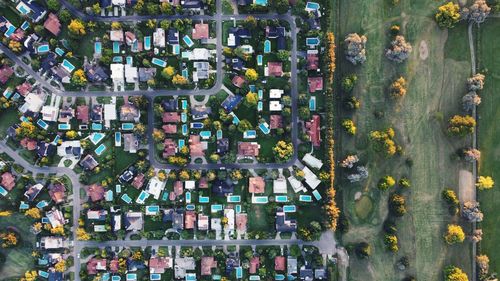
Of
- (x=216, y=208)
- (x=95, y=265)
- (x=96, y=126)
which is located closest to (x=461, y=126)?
(x=216, y=208)

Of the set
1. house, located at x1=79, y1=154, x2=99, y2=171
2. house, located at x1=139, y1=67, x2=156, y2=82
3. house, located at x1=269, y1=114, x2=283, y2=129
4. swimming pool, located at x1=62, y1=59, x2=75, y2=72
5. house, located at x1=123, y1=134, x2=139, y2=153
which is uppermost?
swimming pool, located at x1=62, y1=59, x2=75, y2=72

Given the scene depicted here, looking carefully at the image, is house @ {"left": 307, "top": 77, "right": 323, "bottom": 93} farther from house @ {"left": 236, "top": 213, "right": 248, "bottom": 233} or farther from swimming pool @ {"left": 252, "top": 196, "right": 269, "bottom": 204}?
house @ {"left": 236, "top": 213, "right": 248, "bottom": 233}

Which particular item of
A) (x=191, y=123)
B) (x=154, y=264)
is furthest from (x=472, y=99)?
(x=154, y=264)

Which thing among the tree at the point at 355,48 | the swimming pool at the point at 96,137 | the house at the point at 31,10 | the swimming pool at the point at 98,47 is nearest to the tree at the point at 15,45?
the house at the point at 31,10

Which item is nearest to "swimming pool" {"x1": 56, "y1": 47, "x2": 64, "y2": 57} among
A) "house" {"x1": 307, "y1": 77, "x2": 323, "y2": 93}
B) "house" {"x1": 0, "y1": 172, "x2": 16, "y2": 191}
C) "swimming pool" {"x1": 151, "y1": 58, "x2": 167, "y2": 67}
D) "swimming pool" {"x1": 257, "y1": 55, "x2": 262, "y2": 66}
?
"swimming pool" {"x1": 151, "y1": 58, "x2": 167, "y2": 67}

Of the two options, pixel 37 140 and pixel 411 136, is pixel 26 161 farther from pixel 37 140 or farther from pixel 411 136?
pixel 411 136

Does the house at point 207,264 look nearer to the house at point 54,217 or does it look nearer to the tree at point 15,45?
the house at point 54,217
